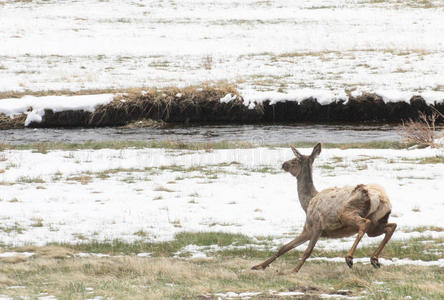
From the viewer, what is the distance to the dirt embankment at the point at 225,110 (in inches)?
987

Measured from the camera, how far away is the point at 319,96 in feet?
84.7

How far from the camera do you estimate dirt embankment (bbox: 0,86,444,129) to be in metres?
25.1

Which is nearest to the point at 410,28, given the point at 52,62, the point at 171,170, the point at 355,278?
the point at 52,62

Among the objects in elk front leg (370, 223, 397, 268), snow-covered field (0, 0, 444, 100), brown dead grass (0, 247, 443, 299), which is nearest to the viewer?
brown dead grass (0, 247, 443, 299)

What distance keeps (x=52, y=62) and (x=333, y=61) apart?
1369 cm

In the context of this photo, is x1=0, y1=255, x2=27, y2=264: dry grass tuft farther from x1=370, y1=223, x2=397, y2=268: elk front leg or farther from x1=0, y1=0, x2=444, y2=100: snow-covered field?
x1=0, y1=0, x2=444, y2=100: snow-covered field

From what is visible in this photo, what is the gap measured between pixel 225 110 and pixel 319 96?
3.61m

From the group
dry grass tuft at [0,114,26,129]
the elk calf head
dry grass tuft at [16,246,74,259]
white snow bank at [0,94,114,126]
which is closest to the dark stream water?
dry grass tuft at [0,114,26,129]

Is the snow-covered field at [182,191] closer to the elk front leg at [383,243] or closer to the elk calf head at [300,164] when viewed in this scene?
the elk calf head at [300,164]

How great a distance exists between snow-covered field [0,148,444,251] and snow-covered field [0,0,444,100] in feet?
31.4

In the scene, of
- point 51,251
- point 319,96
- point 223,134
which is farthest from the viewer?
point 319,96

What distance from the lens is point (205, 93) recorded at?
2628 centimetres

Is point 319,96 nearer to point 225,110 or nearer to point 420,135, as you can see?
point 225,110

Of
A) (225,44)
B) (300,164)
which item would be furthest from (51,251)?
(225,44)
